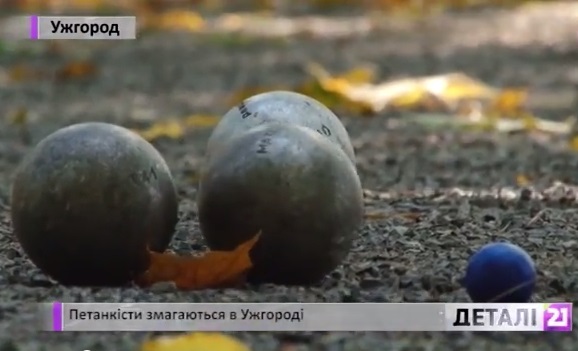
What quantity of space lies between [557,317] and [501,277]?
0.50 feet

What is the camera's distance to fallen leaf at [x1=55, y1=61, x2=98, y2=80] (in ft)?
26.3

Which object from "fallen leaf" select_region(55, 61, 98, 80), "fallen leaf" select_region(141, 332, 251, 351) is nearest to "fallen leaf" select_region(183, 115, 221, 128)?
"fallen leaf" select_region(55, 61, 98, 80)

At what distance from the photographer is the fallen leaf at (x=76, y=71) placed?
8008mm

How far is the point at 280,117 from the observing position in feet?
11.1

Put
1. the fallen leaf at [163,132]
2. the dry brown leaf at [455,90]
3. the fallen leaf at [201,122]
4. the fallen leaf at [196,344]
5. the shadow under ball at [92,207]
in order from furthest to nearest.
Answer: the dry brown leaf at [455,90]
the fallen leaf at [201,122]
the fallen leaf at [163,132]
the shadow under ball at [92,207]
the fallen leaf at [196,344]

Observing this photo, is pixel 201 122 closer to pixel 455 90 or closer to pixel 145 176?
pixel 455 90

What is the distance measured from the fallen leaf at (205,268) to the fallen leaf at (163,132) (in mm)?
2730

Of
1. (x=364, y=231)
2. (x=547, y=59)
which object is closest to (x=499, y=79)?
(x=547, y=59)

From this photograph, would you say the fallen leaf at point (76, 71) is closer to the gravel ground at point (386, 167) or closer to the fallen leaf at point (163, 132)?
the gravel ground at point (386, 167)

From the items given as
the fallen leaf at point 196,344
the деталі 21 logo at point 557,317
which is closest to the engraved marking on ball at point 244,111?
the деталі 21 logo at point 557,317

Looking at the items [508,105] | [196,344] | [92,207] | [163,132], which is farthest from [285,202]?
[508,105]

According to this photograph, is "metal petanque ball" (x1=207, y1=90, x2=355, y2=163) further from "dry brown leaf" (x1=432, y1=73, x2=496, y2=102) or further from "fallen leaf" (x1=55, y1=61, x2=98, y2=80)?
"fallen leaf" (x1=55, y1=61, x2=98, y2=80)

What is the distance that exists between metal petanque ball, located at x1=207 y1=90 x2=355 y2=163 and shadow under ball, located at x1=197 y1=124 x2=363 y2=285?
0.28m

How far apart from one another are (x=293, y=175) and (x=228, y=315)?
0.40m
